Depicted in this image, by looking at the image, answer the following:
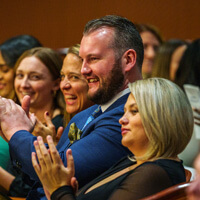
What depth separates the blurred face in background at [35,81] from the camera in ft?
9.32

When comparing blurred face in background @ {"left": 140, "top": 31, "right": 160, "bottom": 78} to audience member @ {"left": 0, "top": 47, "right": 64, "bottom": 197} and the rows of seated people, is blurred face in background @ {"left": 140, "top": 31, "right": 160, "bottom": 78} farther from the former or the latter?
audience member @ {"left": 0, "top": 47, "right": 64, "bottom": 197}

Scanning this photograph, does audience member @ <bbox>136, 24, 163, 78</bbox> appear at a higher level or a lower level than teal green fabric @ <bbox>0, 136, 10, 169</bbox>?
A: higher

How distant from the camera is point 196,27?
4375mm

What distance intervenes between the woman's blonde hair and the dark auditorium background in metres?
2.45

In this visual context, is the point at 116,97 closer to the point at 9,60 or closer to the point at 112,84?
the point at 112,84

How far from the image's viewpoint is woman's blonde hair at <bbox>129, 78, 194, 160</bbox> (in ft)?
4.74

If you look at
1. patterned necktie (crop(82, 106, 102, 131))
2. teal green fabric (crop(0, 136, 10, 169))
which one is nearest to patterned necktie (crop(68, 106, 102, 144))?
patterned necktie (crop(82, 106, 102, 131))

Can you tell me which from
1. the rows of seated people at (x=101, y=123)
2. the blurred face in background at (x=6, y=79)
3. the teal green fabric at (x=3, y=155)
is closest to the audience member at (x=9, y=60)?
the blurred face in background at (x=6, y=79)

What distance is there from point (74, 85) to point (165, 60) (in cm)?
122

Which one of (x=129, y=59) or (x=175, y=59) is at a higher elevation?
(x=129, y=59)

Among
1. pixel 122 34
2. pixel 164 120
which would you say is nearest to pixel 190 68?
pixel 122 34

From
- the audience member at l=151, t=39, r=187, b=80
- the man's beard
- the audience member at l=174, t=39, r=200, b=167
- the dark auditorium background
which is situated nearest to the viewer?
the man's beard

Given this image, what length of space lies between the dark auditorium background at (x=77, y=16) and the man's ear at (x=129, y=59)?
197 centimetres

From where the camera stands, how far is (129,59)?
1.94 meters
